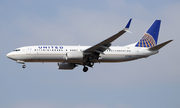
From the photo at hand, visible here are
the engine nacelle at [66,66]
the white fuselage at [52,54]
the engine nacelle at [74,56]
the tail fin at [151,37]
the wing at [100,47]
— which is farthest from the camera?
the tail fin at [151,37]

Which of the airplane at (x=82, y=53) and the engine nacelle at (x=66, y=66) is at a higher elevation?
the airplane at (x=82, y=53)

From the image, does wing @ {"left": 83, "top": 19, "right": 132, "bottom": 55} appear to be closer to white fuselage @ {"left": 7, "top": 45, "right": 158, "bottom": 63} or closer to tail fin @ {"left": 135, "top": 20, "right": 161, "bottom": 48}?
white fuselage @ {"left": 7, "top": 45, "right": 158, "bottom": 63}

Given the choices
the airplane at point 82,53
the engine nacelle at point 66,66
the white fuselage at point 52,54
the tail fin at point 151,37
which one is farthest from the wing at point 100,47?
the tail fin at point 151,37

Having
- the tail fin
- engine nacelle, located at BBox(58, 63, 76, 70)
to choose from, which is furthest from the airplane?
the tail fin

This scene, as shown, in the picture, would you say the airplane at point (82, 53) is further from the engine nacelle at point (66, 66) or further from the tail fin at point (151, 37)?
the tail fin at point (151, 37)

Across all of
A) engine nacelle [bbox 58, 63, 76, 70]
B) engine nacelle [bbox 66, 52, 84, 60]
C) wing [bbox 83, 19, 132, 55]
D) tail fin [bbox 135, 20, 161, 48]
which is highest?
tail fin [bbox 135, 20, 161, 48]

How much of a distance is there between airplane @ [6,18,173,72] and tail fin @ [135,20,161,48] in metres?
1.40

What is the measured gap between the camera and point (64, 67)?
2112 inches

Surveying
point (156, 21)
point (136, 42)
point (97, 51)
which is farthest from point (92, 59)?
point (156, 21)

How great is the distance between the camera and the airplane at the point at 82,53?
4781 cm

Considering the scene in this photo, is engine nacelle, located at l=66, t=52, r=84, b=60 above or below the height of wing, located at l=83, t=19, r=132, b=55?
below

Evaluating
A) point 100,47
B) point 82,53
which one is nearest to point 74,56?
point 82,53

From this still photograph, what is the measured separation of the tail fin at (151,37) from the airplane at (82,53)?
4.59 feet

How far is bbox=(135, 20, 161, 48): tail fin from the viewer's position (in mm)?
54669
